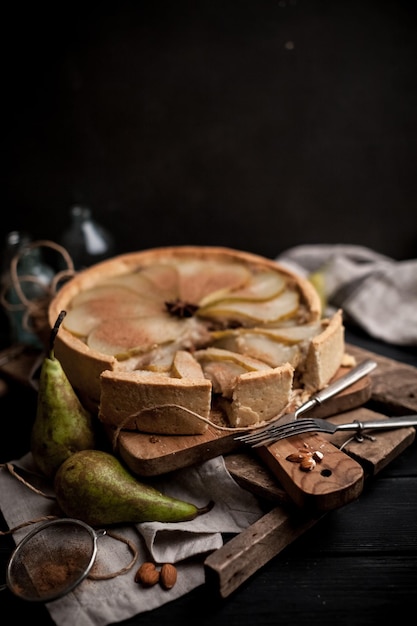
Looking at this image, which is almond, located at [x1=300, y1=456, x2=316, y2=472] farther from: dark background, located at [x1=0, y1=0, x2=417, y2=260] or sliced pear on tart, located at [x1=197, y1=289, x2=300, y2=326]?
dark background, located at [x1=0, y1=0, x2=417, y2=260]

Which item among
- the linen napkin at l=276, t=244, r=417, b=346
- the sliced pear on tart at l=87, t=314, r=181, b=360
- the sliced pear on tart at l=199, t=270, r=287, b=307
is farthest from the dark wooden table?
the linen napkin at l=276, t=244, r=417, b=346

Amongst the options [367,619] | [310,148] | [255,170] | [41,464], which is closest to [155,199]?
[255,170]

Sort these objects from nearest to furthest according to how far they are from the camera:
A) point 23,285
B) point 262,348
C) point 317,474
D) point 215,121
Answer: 1. point 317,474
2. point 262,348
3. point 23,285
4. point 215,121

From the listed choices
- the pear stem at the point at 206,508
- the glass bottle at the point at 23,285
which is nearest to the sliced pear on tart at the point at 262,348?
the pear stem at the point at 206,508

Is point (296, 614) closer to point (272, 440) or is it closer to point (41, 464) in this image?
point (272, 440)

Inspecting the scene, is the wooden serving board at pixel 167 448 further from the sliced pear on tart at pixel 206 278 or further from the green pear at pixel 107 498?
the sliced pear on tart at pixel 206 278

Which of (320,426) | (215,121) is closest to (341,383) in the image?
(320,426)

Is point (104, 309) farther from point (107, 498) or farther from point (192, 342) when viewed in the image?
point (107, 498)
